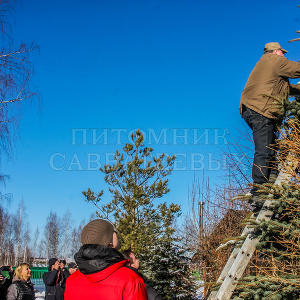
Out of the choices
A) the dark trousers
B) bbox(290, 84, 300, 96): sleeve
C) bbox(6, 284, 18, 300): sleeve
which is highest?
bbox(290, 84, 300, 96): sleeve

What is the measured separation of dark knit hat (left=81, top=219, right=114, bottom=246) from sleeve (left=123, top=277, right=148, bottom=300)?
329 millimetres

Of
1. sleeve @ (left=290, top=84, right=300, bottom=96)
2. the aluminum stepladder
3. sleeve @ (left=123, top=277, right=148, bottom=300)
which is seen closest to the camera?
sleeve @ (left=123, top=277, right=148, bottom=300)

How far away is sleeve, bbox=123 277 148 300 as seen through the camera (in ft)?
6.86

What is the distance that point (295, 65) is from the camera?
3.78m

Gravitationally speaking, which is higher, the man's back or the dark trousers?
the dark trousers

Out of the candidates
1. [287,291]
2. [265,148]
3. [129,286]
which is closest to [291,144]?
[265,148]

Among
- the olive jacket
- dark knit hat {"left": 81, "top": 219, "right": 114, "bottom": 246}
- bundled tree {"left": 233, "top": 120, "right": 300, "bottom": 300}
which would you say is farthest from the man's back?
the olive jacket

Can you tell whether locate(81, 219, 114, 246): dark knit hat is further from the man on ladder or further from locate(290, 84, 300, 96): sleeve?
locate(290, 84, 300, 96): sleeve

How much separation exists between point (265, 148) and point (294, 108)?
49cm

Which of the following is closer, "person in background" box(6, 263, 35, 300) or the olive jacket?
the olive jacket

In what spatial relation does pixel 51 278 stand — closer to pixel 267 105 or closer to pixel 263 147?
pixel 263 147

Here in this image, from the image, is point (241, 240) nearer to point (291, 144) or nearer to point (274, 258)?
point (274, 258)

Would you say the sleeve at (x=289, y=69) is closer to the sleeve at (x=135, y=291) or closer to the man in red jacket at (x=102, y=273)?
the man in red jacket at (x=102, y=273)

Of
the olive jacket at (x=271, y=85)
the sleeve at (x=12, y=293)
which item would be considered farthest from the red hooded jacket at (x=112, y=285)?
the sleeve at (x=12, y=293)
